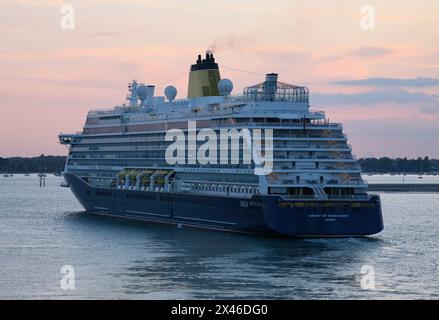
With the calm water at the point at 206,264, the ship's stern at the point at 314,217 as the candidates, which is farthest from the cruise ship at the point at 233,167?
the calm water at the point at 206,264

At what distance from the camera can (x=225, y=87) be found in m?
72.9

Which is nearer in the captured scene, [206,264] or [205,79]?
[206,264]

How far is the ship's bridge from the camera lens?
64938 mm

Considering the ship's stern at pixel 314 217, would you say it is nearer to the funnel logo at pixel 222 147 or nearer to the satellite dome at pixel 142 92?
the funnel logo at pixel 222 147

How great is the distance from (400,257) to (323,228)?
21.7 feet

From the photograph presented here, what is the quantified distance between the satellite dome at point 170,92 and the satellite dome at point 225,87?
11.3m

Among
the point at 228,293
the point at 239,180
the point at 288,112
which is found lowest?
the point at 228,293

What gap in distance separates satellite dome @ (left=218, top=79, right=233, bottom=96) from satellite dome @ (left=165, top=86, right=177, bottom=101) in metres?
11.3

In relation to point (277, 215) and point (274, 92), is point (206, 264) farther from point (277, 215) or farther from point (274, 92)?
point (274, 92)

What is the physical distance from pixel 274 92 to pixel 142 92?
81.3ft

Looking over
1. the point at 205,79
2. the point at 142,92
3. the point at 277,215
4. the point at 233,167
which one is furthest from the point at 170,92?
the point at 277,215

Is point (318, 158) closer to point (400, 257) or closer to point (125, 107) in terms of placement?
point (400, 257)
